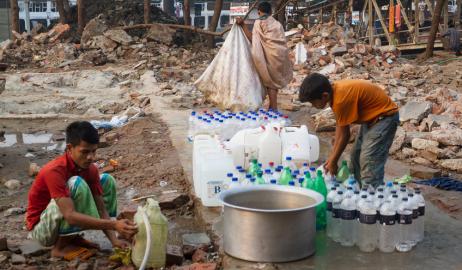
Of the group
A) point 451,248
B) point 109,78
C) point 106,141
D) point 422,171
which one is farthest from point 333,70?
point 451,248

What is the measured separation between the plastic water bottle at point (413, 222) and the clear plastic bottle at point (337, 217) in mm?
477

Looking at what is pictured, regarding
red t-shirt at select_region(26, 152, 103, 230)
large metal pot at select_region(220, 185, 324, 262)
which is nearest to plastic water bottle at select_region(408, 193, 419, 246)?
large metal pot at select_region(220, 185, 324, 262)

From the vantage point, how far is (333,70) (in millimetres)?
Answer: 15164

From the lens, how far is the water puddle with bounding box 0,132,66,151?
912cm

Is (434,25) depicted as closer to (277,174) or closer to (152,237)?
(277,174)

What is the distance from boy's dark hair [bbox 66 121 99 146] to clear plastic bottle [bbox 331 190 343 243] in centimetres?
169

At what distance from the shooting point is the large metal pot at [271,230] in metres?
3.58

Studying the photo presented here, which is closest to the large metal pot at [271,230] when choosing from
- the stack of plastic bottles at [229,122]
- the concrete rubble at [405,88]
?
the stack of plastic bottles at [229,122]

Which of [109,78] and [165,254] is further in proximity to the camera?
[109,78]

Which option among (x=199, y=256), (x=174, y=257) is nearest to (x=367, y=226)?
(x=199, y=256)

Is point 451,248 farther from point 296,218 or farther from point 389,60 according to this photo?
point 389,60

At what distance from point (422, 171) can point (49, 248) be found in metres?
3.83

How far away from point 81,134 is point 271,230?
1.37 m

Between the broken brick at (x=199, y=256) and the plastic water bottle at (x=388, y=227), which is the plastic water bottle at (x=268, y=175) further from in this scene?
the plastic water bottle at (x=388, y=227)
